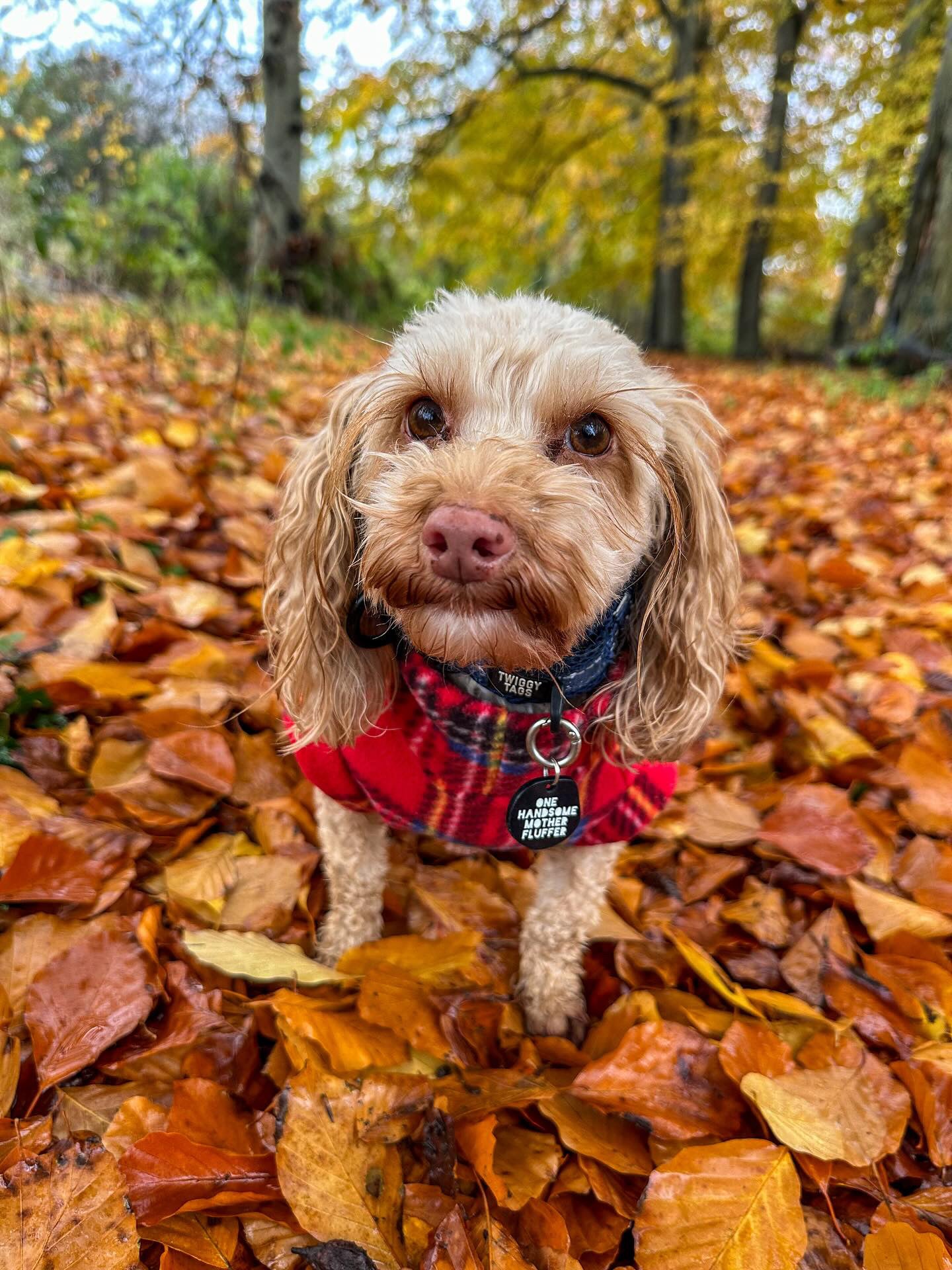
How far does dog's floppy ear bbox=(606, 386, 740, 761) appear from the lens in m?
1.81

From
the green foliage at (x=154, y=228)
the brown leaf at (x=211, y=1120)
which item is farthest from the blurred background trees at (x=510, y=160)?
the brown leaf at (x=211, y=1120)

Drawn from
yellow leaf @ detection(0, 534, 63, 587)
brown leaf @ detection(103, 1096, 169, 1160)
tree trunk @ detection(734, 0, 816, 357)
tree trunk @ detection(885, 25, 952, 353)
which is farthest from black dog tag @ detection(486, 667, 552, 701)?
tree trunk @ detection(734, 0, 816, 357)

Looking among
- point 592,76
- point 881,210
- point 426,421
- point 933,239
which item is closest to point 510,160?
point 592,76

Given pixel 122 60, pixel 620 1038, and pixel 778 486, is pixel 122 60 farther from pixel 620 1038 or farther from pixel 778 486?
pixel 620 1038

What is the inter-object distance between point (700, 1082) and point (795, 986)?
1.51 ft

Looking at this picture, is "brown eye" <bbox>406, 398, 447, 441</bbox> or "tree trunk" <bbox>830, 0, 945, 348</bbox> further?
"tree trunk" <bbox>830, 0, 945, 348</bbox>

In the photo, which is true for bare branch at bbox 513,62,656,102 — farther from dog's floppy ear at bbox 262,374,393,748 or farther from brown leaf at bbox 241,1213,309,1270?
brown leaf at bbox 241,1213,309,1270

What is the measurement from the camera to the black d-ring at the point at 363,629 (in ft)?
5.80

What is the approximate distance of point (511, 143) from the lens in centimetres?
1708

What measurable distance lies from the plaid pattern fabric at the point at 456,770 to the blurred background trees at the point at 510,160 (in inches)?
47.6

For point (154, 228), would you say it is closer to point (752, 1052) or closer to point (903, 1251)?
point (752, 1052)

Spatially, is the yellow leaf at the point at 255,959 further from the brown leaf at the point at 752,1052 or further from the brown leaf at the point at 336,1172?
the brown leaf at the point at 752,1052

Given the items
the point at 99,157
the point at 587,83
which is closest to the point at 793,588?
the point at 99,157

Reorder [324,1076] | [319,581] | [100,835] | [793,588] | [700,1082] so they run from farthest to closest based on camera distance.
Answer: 1. [793,588]
2. [100,835]
3. [319,581]
4. [700,1082]
5. [324,1076]
